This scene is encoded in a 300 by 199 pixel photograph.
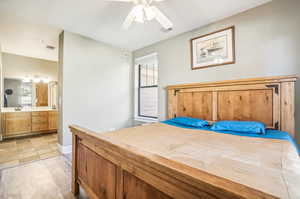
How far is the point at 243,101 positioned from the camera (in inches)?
82.1

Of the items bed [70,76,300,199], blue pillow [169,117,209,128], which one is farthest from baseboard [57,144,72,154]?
blue pillow [169,117,209,128]

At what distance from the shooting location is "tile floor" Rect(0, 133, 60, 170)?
2.40 m

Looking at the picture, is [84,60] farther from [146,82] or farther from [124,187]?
[124,187]

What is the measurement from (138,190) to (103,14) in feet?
8.83

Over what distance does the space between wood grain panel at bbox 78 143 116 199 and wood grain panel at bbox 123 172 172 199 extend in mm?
165

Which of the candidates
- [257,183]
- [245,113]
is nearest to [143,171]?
[257,183]

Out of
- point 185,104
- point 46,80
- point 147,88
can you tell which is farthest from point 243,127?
point 46,80

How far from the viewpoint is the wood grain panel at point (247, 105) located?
1.89m

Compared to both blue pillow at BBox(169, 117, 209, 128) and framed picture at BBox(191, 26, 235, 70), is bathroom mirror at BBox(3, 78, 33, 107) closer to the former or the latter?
blue pillow at BBox(169, 117, 209, 128)

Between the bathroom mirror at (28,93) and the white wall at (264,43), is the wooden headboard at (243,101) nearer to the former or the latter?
the white wall at (264,43)

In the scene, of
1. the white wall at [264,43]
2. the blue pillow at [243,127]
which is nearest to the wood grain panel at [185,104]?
the white wall at [264,43]

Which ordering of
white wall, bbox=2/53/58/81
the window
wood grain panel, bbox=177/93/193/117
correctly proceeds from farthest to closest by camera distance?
1. white wall, bbox=2/53/58/81
2. the window
3. wood grain panel, bbox=177/93/193/117

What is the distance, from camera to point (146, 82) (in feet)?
13.0

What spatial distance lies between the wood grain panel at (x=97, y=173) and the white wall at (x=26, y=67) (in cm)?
451
